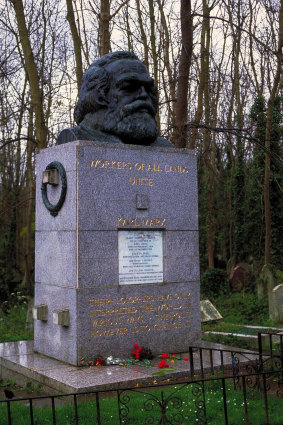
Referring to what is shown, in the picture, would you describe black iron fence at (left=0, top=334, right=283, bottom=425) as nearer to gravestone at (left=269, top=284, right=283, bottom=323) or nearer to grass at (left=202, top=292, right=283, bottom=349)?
grass at (left=202, top=292, right=283, bottom=349)

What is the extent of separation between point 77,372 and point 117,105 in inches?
149

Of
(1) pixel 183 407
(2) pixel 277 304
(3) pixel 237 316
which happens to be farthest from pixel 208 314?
(1) pixel 183 407

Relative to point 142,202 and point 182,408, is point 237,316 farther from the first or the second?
point 182,408

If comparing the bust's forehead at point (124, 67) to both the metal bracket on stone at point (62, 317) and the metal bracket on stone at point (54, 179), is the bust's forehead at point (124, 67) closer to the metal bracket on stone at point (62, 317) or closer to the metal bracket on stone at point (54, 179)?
the metal bracket on stone at point (54, 179)

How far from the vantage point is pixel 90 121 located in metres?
8.45

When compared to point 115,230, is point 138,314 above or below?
below

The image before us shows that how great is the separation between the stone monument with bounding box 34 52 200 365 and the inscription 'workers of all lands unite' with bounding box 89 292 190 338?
0.01m

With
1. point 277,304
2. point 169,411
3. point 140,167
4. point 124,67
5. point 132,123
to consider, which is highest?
point 124,67

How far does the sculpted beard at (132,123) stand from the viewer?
8.19m

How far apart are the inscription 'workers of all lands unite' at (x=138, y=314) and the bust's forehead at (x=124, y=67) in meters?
3.25

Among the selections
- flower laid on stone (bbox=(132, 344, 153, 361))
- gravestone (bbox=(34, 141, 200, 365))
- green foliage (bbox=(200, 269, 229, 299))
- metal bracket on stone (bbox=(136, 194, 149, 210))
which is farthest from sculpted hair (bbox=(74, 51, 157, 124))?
green foliage (bbox=(200, 269, 229, 299))

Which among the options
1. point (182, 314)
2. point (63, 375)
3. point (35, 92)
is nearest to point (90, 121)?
point (182, 314)

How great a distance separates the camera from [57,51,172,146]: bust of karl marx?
8.20 m

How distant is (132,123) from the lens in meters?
8.18
